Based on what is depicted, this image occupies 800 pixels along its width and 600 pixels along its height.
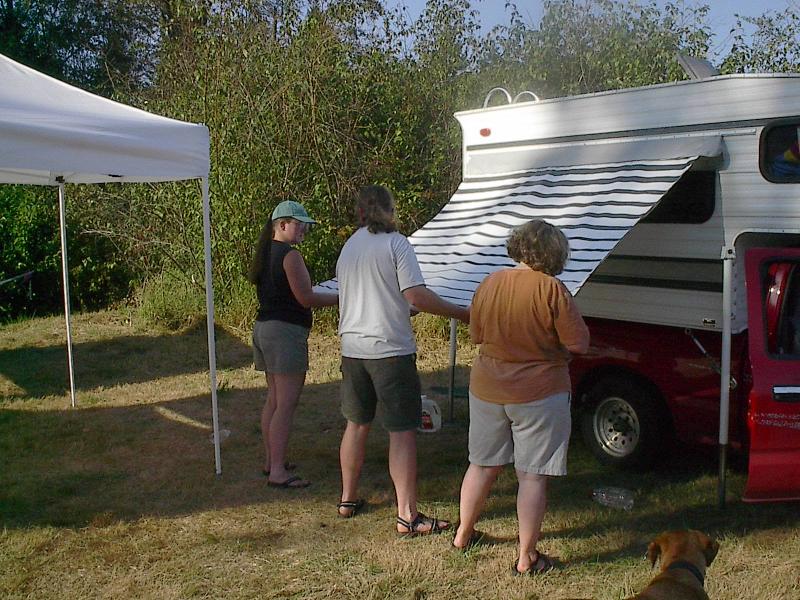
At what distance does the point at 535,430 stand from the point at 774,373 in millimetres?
1284

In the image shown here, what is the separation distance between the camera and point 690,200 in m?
4.71

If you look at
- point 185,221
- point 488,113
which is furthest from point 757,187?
point 185,221

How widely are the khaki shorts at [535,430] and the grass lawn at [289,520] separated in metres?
0.57

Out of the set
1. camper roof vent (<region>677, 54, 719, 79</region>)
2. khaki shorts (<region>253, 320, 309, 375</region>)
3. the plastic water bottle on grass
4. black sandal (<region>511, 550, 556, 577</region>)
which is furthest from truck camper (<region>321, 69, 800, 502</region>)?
black sandal (<region>511, 550, 556, 577</region>)

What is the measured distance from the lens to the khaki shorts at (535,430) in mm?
3398

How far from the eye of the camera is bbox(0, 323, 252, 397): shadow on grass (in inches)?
313

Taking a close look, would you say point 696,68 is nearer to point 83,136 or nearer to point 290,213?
point 290,213

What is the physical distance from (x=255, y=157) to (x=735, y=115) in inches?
271

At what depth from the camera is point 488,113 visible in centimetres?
595

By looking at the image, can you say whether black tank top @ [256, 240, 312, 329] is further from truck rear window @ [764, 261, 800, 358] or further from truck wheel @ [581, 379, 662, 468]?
truck rear window @ [764, 261, 800, 358]

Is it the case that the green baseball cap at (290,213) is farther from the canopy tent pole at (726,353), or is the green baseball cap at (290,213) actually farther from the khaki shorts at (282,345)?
the canopy tent pole at (726,353)

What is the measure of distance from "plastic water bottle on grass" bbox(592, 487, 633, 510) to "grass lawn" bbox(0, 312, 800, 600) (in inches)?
2.0

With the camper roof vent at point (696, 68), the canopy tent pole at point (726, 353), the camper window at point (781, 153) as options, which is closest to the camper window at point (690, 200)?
the camper window at point (781, 153)

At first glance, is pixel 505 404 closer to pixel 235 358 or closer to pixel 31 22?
pixel 235 358
